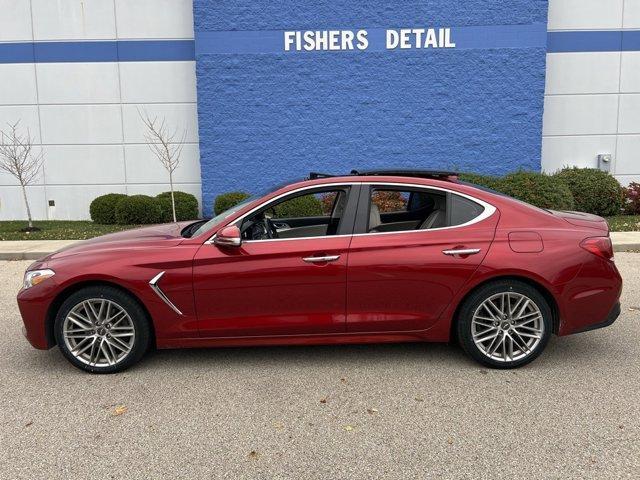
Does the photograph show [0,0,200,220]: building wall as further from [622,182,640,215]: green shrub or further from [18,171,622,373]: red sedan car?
[622,182,640,215]: green shrub

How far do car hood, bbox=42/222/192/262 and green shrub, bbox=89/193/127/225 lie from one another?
10088 mm

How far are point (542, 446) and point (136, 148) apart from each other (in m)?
14.5

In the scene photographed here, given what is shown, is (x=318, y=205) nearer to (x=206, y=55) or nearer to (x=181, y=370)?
(x=206, y=55)

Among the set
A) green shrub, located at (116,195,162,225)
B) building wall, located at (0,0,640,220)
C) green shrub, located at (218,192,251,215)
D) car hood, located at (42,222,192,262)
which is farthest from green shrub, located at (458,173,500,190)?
car hood, located at (42,222,192,262)

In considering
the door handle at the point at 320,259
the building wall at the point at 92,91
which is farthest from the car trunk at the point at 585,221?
the building wall at the point at 92,91

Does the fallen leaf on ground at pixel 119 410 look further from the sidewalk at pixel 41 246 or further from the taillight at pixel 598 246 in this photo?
the sidewalk at pixel 41 246

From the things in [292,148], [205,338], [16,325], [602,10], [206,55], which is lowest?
[16,325]

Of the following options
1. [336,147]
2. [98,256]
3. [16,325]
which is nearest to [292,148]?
[336,147]

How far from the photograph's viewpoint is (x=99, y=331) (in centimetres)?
430

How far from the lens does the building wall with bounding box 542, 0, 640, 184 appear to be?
1492 cm

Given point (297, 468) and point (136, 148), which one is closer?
point (297, 468)

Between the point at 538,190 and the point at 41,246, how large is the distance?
11.0 metres

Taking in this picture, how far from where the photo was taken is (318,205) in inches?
484

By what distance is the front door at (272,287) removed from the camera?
4.22 metres
